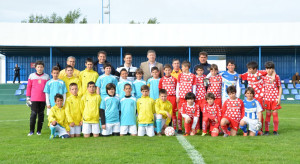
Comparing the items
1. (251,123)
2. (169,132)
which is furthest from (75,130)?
(251,123)

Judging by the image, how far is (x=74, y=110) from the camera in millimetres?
7293

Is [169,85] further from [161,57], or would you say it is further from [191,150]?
[161,57]

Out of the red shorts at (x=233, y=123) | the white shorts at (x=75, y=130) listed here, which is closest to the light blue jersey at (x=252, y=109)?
the red shorts at (x=233, y=123)

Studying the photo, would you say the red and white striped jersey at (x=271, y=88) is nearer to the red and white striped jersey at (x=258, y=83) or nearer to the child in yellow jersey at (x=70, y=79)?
the red and white striped jersey at (x=258, y=83)

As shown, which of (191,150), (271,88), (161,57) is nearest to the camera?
(191,150)

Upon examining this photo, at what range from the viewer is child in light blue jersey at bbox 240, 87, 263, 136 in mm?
7094

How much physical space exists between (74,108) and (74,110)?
0.14 ft

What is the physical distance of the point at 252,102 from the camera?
725cm

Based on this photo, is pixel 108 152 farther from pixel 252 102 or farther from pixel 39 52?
pixel 39 52

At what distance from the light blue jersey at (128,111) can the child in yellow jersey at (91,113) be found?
1.63ft

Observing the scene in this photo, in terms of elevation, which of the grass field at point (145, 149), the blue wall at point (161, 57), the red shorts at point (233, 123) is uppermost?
the blue wall at point (161, 57)

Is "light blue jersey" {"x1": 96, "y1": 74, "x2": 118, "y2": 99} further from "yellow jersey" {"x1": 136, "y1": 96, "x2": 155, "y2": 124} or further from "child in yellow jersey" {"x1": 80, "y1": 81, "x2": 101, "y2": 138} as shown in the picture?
"yellow jersey" {"x1": 136, "y1": 96, "x2": 155, "y2": 124}

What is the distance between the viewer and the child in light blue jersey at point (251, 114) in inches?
279

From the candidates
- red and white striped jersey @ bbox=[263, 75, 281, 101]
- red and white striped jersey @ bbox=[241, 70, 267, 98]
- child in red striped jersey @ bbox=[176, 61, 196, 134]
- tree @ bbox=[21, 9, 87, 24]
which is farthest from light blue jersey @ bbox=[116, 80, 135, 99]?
tree @ bbox=[21, 9, 87, 24]
